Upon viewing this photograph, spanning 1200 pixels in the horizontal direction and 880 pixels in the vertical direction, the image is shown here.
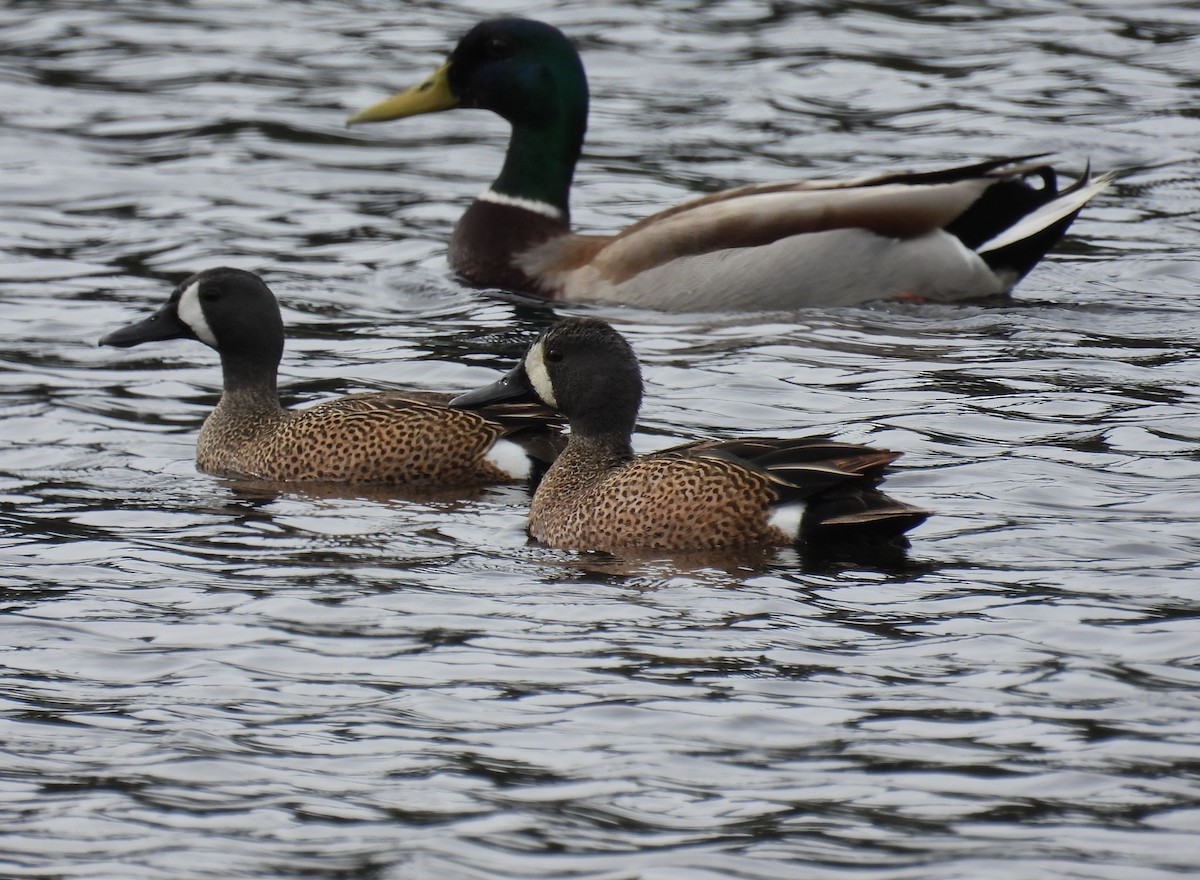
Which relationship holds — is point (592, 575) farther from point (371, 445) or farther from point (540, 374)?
point (371, 445)

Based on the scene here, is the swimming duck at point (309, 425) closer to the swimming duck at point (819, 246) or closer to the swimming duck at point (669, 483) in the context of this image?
the swimming duck at point (669, 483)

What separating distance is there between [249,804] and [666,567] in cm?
245

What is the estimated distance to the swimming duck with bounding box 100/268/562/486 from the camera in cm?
914

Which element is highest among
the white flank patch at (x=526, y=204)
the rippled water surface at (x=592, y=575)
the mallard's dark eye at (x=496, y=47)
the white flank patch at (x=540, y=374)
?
the mallard's dark eye at (x=496, y=47)

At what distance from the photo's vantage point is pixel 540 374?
8.77 meters

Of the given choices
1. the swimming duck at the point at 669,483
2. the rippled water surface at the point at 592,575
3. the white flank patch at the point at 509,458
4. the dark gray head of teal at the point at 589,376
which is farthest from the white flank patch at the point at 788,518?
the white flank patch at the point at 509,458

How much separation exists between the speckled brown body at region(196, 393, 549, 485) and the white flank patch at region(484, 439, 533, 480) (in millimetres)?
18

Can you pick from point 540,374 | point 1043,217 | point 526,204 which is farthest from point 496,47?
point 540,374

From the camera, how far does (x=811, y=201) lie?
1217 centimetres

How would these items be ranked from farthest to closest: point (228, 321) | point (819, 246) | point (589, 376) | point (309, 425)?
point (819, 246)
point (228, 321)
point (309, 425)
point (589, 376)

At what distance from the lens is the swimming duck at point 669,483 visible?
783 cm

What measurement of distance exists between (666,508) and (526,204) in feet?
17.2

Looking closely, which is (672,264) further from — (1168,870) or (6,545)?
(1168,870)

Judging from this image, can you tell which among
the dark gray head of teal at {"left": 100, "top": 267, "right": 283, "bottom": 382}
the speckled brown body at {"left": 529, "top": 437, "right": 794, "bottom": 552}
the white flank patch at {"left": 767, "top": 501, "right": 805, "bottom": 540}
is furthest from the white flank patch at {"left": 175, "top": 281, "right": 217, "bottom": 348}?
the white flank patch at {"left": 767, "top": 501, "right": 805, "bottom": 540}
